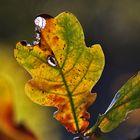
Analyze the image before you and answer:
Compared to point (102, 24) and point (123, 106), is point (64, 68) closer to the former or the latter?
point (123, 106)

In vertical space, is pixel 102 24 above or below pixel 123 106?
below

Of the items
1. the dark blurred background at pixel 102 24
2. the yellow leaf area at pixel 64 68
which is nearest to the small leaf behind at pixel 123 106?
the yellow leaf area at pixel 64 68

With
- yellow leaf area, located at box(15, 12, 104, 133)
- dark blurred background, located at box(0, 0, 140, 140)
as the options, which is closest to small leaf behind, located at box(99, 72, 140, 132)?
yellow leaf area, located at box(15, 12, 104, 133)

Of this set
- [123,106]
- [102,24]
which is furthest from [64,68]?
[102,24]

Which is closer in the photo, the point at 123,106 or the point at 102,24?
the point at 123,106

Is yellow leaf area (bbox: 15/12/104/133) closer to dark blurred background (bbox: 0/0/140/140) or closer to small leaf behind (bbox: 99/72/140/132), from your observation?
small leaf behind (bbox: 99/72/140/132)
